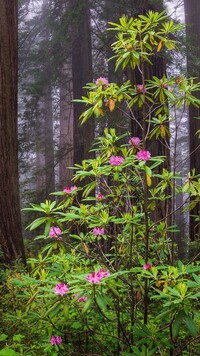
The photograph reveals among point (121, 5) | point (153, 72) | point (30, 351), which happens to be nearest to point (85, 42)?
point (121, 5)

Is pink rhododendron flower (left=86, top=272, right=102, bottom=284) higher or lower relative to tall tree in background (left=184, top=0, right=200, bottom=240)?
lower

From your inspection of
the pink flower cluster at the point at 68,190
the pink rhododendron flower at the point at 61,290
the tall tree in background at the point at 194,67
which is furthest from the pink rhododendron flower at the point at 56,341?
the tall tree in background at the point at 194,67

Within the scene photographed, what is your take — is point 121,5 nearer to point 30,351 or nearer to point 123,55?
point 123,55

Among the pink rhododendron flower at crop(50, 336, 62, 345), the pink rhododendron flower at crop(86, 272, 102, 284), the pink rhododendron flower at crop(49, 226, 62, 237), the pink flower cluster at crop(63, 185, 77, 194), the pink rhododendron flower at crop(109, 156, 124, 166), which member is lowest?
the pink rhododendron flower at crop(50, 336, 62, 345)

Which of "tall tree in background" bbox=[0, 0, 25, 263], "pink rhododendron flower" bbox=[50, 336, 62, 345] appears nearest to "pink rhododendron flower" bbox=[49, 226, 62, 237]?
"pink rhododendron flower" bbox=[50, 336, 62, 345]

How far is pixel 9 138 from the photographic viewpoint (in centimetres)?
561

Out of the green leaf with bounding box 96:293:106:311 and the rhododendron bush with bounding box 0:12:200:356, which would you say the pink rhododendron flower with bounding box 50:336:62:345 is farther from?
the green leaf with bounding box 96:293:106:311

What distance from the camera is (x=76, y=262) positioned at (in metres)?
3.12

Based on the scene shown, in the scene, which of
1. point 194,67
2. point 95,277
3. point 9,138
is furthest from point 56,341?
point 194,67

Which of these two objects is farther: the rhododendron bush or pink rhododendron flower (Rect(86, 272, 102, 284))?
the rhododendron bush

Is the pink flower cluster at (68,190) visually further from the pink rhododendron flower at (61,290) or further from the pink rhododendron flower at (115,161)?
the pink rhododendron flower at (61,290)

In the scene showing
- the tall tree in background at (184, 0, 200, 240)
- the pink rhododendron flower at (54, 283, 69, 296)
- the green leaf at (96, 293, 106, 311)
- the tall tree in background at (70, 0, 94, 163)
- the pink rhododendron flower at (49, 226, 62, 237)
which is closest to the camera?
the green leaf at (96, 293, 106, 311)

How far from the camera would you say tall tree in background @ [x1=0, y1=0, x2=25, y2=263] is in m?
5.51

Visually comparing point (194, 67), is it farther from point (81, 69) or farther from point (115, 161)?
point (115, 161)
